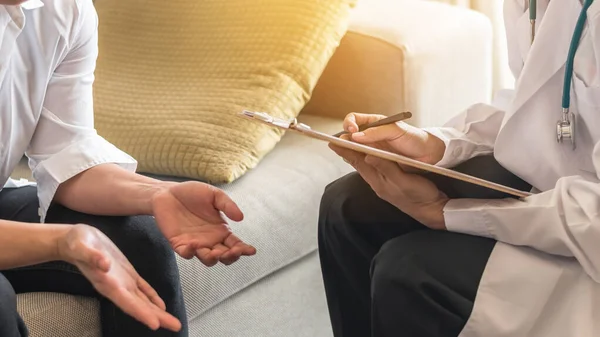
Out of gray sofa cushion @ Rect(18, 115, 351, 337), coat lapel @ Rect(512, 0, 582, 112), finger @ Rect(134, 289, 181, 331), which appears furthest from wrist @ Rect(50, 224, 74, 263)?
coat lapel @ Rect(512, 0, 582, 112)

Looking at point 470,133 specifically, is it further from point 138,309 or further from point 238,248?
point 138,309

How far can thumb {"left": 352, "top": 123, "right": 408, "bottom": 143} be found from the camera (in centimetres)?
112

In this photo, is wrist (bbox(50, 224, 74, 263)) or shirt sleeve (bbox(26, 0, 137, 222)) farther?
shirt sleeve (bbox(26, 0, 137, 222))

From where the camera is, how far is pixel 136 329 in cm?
112

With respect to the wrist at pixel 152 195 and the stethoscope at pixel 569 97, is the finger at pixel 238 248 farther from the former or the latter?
the stethoscope at pixel 569 97

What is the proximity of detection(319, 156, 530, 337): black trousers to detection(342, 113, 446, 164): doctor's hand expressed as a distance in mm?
36

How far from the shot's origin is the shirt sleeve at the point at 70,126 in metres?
1.21

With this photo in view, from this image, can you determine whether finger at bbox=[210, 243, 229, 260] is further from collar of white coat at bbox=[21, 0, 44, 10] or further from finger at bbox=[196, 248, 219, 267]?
collar of white coat at bbox=[21, 0, 44, 10]

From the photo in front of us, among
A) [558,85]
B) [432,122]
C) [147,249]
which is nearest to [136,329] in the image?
[147,249]

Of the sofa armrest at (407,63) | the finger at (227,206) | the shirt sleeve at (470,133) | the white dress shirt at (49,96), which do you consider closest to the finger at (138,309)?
the finger at (227,206)

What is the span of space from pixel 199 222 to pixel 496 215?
38 cm

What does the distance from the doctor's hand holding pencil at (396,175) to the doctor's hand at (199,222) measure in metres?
0.17

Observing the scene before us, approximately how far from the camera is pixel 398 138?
1167mm

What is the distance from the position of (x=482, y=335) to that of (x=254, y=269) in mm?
535
